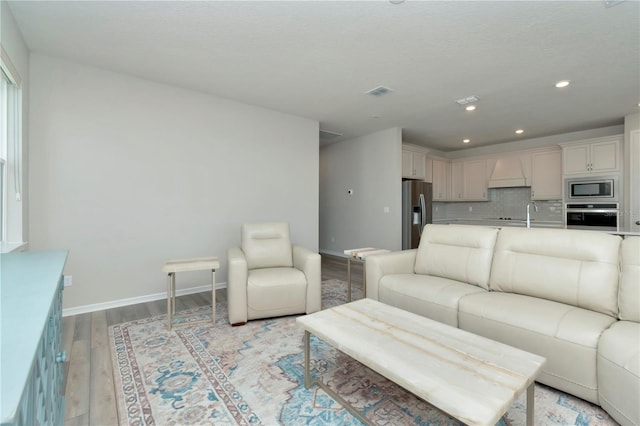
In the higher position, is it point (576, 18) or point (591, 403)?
point (576, 18)

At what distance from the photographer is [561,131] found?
17.8 feet

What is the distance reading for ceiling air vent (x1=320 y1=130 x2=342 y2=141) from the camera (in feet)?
18.8

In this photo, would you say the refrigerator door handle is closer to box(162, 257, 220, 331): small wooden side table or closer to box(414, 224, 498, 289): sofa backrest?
box(414, 224, 498, 289): sofa backrest

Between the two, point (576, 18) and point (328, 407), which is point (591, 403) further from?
point (576, 18)

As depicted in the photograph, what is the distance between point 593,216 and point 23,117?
7513 millimetres

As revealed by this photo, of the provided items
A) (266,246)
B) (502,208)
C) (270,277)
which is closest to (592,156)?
(502,208)

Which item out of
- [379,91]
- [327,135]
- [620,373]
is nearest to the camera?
[620,373]

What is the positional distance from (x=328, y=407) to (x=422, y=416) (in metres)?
0.50

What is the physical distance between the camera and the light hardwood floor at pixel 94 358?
1572 millimetres

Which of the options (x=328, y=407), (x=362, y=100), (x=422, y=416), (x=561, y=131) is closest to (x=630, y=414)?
(x=422, y=416)

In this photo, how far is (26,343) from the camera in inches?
27.1

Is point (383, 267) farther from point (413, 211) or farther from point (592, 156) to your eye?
point (592, 156)

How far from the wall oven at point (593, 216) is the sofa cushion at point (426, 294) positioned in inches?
157

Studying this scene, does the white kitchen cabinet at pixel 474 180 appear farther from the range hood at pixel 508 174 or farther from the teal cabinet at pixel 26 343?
the teal cabinet at pixel 26 343
